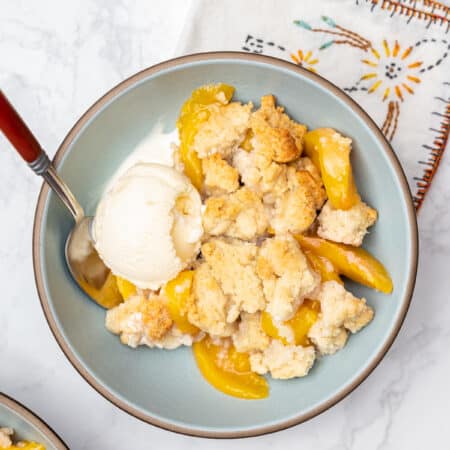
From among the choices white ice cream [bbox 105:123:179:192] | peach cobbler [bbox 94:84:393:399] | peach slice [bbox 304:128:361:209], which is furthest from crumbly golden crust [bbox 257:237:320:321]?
white ice cream [bbox 105:123:179:192]

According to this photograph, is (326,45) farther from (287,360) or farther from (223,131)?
(287,360)

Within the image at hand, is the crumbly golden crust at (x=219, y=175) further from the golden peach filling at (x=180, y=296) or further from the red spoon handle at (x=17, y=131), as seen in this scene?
the red spoon handle at (x=17, y=131)

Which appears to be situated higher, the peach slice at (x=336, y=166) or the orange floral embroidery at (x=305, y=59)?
the orange floral embroidery at (x=305, y=59)

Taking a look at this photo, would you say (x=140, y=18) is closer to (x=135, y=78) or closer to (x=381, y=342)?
(x=135, y=78)

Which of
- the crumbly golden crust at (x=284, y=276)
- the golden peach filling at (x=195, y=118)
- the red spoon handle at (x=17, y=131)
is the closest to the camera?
the red spoon handle at (x=17, y=131)

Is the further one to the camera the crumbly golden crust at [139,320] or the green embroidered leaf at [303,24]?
the green embroidered leaf at [303,24]

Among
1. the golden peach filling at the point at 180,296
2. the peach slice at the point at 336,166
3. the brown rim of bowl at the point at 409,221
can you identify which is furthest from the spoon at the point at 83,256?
the peach slice at the point at 336,166

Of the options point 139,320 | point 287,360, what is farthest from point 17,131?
point 287,360
